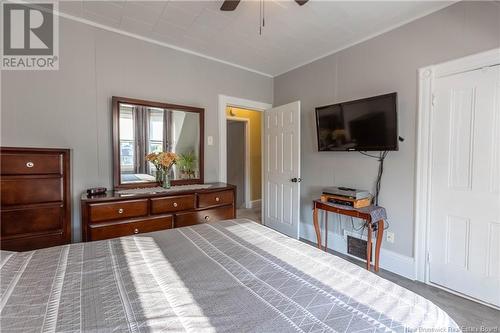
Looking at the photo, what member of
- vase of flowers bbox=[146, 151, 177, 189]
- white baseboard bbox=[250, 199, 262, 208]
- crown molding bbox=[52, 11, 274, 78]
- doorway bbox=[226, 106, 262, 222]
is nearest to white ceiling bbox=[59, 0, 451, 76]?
crown molding bbox=[52, 11, 274, 78]

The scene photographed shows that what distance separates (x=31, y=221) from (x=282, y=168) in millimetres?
2815

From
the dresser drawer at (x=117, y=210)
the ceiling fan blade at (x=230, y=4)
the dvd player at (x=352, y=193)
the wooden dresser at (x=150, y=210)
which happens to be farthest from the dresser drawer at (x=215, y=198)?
the ceiling fan blade at (x=230, y=4)

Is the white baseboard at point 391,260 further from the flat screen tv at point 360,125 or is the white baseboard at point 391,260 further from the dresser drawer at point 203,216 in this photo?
the dresser drawer at point 203,216

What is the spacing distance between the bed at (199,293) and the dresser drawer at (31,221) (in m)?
1.02

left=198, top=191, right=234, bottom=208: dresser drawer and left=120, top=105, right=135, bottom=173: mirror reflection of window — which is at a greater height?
left=120, top=105, right=135, bottom=173: mirror reflection of window

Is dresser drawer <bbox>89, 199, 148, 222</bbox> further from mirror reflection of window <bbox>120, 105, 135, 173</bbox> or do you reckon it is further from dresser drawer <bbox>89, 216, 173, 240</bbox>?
mirror reflection of window <bbox>120, 105, 135, 173</bbox>

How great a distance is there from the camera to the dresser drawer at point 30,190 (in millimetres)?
1876

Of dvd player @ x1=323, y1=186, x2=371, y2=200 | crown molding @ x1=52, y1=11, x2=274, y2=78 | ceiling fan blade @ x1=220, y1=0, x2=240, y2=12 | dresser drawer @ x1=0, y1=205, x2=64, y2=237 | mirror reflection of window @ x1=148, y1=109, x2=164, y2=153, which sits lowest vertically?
dresser drawer @ x1=0, y1=205, x2=64, y2=237

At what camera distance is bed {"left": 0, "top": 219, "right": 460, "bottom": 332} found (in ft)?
2.39

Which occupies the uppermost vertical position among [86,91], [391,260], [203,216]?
[86,91]

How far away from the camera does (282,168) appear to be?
361cm

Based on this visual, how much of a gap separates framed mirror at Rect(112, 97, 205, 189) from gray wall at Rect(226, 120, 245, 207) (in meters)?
2.51

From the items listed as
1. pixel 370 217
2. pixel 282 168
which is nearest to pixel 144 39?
pixel 282 168

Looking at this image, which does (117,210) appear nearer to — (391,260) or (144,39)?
(144,39)
